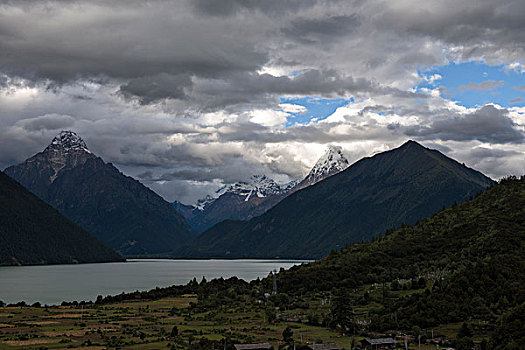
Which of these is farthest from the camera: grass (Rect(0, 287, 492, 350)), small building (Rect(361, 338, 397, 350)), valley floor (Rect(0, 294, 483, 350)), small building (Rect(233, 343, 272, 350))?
grass (Rect(0, 287, 492, 350))

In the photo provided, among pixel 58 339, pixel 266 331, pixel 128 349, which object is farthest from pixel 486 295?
pixel 58 339

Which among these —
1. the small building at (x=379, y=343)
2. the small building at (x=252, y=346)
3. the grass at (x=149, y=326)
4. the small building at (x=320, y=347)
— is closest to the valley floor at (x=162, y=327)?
the grass at (x=149, y=326)

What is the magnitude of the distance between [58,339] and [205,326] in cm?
3739

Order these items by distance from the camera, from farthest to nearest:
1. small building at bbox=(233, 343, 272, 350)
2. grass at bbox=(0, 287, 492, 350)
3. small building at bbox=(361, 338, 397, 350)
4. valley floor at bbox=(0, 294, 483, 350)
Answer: grass at bbox=(0, 287, 492, 350) → valley floor at bbox=(0, 294, 483, 350) → small building at bbox=(361, 338, 397, 350) → small building at bbox=(233, 343, 272, 350)

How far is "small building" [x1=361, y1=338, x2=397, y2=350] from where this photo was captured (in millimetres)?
121438

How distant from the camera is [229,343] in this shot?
384ft

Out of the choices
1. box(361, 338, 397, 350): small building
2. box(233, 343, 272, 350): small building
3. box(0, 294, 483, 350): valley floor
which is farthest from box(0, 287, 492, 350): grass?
box(233, 343, 272, 350): small building

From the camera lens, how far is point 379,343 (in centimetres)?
12194

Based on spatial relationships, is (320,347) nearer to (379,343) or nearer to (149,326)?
(379,343)

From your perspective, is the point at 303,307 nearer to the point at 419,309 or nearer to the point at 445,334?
the point at 419,309

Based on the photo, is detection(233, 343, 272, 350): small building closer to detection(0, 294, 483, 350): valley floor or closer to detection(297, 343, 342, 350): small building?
detection(0, 294, 483, 350): valley floor

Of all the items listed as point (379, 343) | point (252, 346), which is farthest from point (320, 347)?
point (379, 343)

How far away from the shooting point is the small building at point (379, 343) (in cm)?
12144

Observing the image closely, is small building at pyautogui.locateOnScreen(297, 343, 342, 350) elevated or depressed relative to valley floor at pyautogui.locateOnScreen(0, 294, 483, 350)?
depressed
